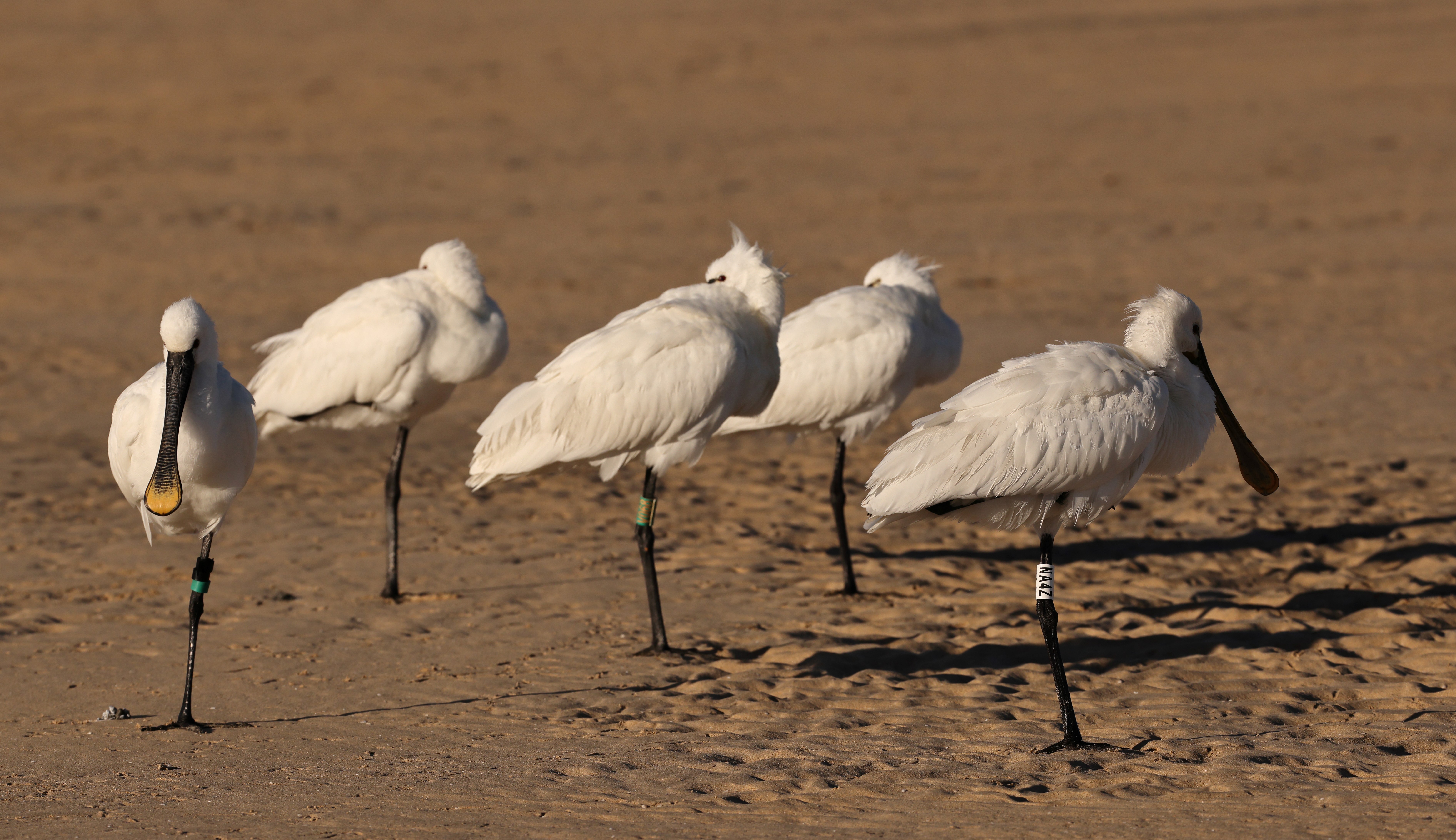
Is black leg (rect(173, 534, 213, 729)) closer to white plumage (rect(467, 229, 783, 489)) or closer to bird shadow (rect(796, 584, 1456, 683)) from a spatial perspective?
white plumage (rect(467, 229, 783, 489))

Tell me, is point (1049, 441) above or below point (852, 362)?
below

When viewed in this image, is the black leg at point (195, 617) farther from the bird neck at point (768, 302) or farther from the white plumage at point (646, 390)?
the bird neck at point (768, 302)

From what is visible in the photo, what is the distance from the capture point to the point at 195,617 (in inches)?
273

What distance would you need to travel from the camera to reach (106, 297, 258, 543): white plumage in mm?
6617

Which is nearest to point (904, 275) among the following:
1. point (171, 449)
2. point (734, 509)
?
point (734, 509)

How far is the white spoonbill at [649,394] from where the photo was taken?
8023 millimetres

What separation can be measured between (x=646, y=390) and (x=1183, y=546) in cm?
380

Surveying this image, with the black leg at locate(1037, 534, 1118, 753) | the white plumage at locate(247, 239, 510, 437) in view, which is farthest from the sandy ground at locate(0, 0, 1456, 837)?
the white plumage at locate(247, 239, 510, 437)

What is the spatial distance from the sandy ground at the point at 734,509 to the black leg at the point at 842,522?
0.17 metres

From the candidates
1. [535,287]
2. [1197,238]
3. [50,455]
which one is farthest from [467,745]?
[1197,238]

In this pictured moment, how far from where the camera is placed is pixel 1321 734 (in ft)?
21.7

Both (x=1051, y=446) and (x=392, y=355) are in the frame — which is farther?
(x=392, y=355)

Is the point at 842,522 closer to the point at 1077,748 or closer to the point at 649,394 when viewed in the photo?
the point at 649,394

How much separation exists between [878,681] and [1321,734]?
76.2 inches
